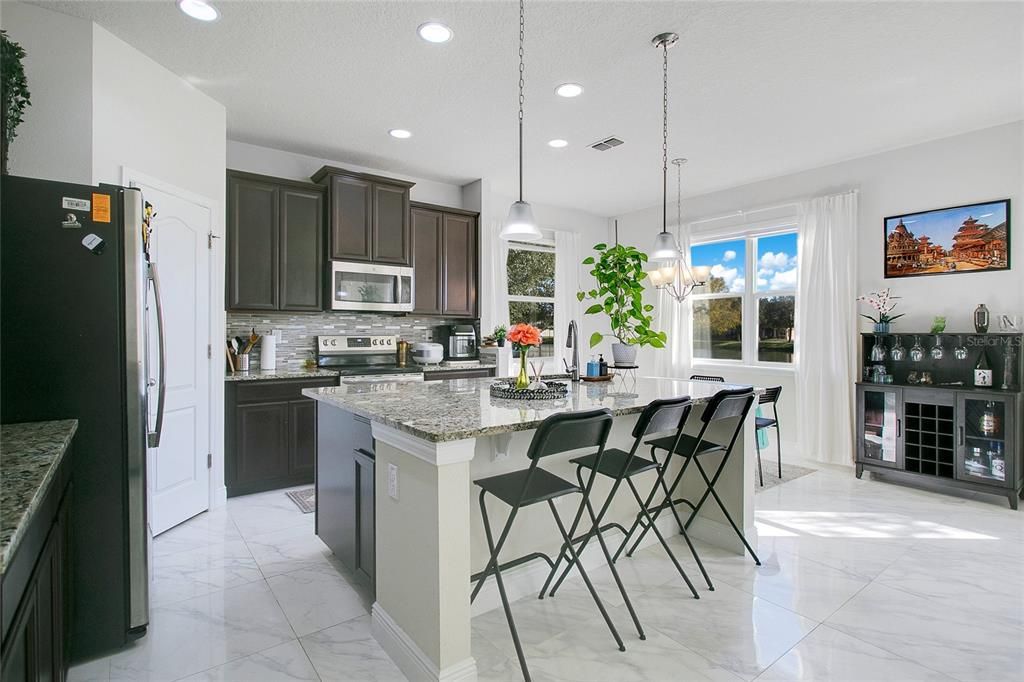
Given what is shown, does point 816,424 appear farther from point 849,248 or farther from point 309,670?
point 309,670

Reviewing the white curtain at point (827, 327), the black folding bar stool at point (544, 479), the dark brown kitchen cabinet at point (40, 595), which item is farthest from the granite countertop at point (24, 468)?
the white curtain at point (827, 327)

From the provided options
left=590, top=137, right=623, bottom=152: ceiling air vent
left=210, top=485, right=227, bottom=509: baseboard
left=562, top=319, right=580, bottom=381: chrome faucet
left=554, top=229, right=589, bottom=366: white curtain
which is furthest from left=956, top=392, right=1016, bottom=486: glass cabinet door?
left=210, top=485, right=227, bottom=509: baseboard

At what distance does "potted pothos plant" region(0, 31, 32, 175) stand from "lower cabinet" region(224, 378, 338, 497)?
1.97 metres

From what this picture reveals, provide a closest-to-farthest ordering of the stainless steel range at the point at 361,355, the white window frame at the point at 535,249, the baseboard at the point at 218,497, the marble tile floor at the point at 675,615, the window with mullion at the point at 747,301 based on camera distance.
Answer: the marble tile floor at the point at 675,615, the baseboard at the point at 218,497, the stainless steel range at the point at 361,355, the window with mullion at the point at 747,301, the white window frame at the point at 535,249

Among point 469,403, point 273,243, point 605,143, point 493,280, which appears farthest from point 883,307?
point 273,243

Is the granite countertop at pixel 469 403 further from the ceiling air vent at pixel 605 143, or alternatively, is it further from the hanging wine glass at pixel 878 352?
the hanging wine glass at pixel 878 352

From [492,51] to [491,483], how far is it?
2.37 m

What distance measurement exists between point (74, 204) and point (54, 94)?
50.4 inches

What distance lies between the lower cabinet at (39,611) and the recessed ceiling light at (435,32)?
2.58 m

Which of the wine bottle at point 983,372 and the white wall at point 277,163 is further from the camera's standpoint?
the white wall at point 277,163

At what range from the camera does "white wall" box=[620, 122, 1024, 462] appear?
3.90m

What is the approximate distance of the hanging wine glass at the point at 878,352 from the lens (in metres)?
4.34

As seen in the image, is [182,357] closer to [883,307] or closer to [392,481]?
[392,481]

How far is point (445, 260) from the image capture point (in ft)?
17.1
